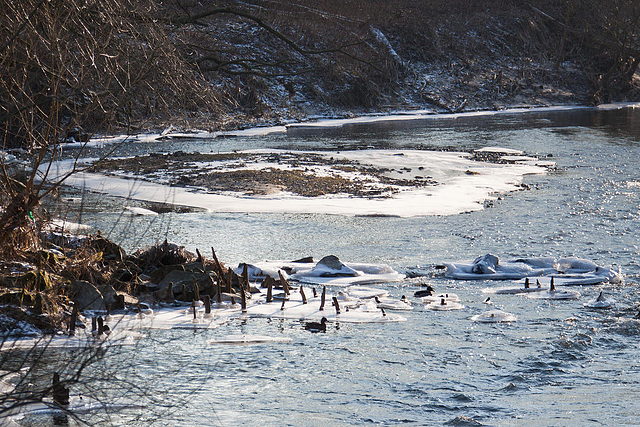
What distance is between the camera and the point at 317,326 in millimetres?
9188

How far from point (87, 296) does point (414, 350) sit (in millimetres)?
4308

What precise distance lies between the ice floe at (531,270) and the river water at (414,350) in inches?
13.5

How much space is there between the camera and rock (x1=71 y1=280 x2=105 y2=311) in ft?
31.1

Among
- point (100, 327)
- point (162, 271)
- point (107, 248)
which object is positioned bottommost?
point (100, 327)

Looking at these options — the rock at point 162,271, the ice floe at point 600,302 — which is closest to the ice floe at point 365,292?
the rock at point 162,271

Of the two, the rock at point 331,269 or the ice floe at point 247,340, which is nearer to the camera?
the ice floe at point 247,340

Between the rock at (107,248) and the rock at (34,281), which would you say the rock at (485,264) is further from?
the rock at (34,281)

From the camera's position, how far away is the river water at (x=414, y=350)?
673 centimetres

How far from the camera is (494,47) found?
2274 inches

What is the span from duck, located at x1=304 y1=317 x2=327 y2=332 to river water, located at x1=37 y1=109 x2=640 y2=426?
8cm

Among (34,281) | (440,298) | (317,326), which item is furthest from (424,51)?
(34,281)

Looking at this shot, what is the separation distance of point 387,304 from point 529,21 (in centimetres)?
5641

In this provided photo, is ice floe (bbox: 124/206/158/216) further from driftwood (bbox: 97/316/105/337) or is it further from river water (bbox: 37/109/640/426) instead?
driftwood (bbox: 97/316/105/337)

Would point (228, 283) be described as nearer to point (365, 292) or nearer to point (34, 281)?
point (365, 292)
